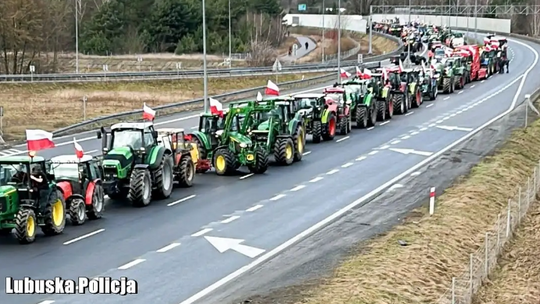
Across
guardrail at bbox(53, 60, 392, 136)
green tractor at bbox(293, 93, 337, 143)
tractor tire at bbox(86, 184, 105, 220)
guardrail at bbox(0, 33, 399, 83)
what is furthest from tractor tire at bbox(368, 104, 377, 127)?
guardrail at bbox(0, 33, 399, 83)

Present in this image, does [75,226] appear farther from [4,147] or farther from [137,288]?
[4,147]

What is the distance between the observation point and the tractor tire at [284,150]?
33812 mm

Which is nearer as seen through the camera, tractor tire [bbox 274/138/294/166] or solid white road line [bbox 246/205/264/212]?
solid white road line [bbox 246/205/264/212]

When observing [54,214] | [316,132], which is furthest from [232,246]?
[316,132]

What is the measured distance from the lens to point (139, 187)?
26.0 meters

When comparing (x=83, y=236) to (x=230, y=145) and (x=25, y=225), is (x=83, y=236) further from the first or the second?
(x=230, y=145)

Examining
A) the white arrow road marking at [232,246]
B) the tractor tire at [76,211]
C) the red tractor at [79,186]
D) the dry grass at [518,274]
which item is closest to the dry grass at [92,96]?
the red tractor at [79,186]

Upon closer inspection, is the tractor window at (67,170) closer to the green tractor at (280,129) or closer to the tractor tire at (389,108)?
the green tractor at (280,129)

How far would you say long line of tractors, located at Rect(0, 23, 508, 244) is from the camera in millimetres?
21719

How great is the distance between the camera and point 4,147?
137 ft

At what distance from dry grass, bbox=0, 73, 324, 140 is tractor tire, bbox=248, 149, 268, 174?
23531 mm

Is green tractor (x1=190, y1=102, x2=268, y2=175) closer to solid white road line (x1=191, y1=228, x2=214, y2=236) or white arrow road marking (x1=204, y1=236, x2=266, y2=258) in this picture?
solid white road line (x1=191, y1=228, x2=214, y2=236)

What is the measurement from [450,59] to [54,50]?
4187cm

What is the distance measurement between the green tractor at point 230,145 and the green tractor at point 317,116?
7.21 m
